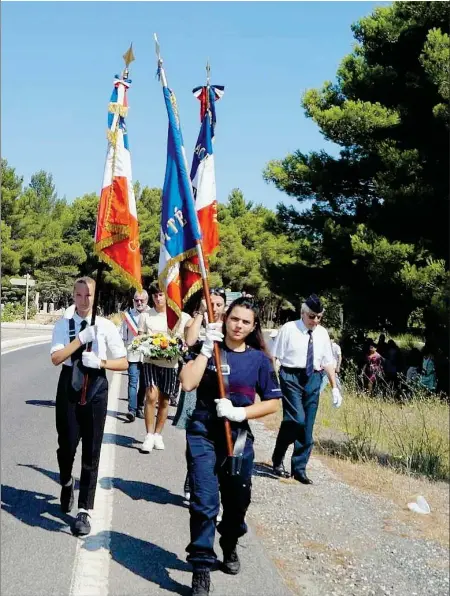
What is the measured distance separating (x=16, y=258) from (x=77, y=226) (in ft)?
45.4

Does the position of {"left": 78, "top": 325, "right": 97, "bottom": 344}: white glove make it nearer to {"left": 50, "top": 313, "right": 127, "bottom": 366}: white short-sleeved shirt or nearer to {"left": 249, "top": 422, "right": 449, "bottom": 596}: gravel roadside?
{"left": 50, "top": 313, "right": 127, "bottom": 366}: white short-sleeved shirt

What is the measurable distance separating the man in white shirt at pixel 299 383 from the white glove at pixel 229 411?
10.7 feet

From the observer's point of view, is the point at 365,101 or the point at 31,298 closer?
the point at 365,101

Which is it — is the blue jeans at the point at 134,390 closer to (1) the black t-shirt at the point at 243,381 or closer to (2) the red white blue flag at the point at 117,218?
(2) the red white blue flag at the point at 117,218

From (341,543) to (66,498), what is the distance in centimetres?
229

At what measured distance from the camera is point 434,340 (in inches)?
804

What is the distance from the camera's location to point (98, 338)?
6586mm

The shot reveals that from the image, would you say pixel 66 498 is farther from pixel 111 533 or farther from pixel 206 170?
pixel 206 170

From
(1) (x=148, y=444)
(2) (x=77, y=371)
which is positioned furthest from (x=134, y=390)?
(2) (x=77, y=371)

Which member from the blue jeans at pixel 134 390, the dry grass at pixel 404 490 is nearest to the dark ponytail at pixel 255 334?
the dry grass at pixel 404 490

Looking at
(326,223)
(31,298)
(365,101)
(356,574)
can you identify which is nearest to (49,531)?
(356,574)

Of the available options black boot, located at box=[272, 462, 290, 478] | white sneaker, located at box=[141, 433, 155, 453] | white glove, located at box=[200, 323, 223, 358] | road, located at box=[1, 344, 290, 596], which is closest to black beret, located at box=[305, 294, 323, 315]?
black boot, located at box=[272, 462, 290, 478]

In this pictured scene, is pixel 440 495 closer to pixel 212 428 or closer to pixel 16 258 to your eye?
pixel 212 428

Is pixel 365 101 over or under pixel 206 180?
over
